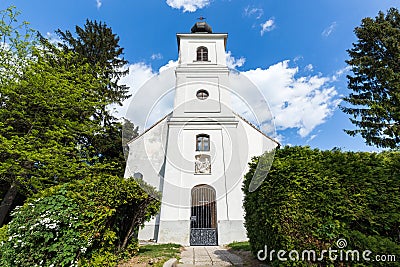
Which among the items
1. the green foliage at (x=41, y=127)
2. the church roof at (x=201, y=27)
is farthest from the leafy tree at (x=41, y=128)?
the church roof at (x=201, y=27)

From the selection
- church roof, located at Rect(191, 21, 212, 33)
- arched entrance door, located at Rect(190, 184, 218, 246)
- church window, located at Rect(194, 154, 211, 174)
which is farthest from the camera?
church roof, located at Rect(191, 21, 212, 33)

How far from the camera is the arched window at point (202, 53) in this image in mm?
16859

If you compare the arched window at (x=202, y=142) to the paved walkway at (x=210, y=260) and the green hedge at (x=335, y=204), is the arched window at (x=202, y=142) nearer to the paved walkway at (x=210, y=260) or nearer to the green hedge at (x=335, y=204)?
the paved walkway at (x=210, y=260)

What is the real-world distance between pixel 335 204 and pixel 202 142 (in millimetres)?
10443

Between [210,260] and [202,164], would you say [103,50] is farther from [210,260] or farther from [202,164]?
[210,260]

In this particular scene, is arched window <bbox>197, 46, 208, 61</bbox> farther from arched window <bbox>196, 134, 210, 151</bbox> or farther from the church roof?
arched window <bbox>196, 134, 210, 151</bbox>

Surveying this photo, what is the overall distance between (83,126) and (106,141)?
4.97 m

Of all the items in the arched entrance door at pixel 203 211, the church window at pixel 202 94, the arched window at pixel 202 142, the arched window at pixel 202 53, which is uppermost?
the arched window at pixel 202 53

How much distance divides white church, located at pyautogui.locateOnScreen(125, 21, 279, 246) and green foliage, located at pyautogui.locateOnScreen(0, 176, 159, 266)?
726 cm

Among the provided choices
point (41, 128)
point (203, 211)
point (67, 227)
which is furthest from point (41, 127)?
point (203, 211)

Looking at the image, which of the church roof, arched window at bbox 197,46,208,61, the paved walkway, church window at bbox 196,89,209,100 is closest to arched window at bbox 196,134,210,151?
church window at bbox 196,89,209,100

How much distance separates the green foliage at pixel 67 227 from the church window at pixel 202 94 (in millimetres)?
11032

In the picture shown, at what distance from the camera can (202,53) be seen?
1708 centimetres

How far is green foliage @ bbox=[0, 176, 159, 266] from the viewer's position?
4082 mm
